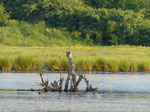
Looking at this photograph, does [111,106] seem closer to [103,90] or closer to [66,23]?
[103,90]

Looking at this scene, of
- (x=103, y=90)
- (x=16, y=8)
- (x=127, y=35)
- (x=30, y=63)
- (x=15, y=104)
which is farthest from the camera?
(x=16, y=8)

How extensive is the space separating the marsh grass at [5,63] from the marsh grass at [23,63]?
0.31 m

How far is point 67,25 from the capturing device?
2266 inches

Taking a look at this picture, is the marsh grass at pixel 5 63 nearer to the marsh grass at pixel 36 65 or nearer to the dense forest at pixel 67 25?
the marsh grass at pixel 36 65

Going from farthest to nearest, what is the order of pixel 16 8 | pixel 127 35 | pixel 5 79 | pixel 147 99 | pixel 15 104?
pixel 16 8, pixel 127 35, pixel 5 79, pixel 147 99, pixel 15 104

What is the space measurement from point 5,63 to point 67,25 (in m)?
25.4

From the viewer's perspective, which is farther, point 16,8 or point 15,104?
point 16,8

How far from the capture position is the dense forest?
54.9m

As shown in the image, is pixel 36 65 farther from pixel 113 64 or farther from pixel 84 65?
pixel 113 64

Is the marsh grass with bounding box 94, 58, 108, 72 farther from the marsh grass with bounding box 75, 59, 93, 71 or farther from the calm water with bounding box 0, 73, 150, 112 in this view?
the calm water with bounding box 0, 73, 150, 112

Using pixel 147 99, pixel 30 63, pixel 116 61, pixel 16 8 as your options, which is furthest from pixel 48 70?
pixel 16 8

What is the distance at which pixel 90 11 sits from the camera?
57.4 m

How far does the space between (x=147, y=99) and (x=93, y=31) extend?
3522 cm

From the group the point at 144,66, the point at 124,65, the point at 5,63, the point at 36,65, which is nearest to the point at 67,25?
the point at 144,66
